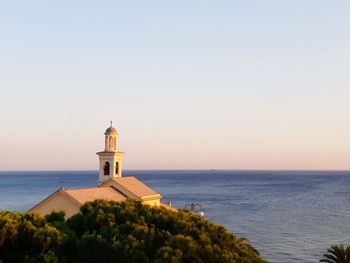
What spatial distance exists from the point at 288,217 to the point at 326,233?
19247 mm

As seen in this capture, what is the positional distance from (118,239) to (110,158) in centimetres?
3179

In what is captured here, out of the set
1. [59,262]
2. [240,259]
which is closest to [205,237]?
[240,259]

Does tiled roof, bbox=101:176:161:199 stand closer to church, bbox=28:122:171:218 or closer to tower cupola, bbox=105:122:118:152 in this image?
church, bbox=28:122:171:218

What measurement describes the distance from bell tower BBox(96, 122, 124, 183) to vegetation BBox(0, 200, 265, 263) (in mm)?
29149

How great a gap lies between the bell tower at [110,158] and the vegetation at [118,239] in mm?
29149

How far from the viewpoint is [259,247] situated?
5275cm

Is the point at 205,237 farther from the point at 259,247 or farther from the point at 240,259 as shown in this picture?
the point at 259,247

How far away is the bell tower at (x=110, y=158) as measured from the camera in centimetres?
4566

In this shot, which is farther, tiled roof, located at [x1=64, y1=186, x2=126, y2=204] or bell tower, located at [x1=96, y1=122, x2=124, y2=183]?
bell tower, located at [x1=96, y1=122, x2=124, y2=183]

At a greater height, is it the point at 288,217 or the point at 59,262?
the point at 59,262

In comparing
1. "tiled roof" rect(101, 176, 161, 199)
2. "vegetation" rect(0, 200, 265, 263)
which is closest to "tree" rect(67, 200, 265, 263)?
"vegetation" rect(0, 200, 265, 263)

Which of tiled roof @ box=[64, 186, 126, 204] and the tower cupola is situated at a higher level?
the tower cupola

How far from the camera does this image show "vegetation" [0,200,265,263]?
44.9 ft

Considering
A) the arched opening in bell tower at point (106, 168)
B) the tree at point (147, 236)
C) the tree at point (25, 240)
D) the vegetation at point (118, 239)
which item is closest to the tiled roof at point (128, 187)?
the arched opening in bell tower at point (106, 168)
